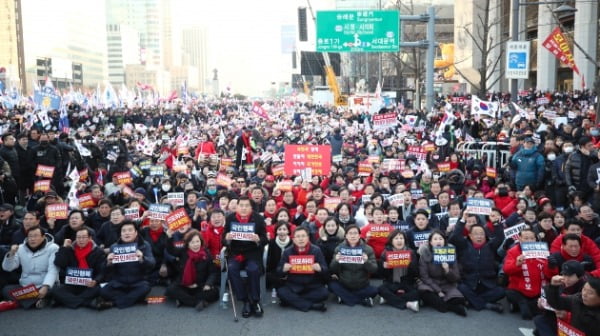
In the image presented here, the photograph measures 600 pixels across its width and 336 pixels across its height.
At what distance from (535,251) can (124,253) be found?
16.3 feet

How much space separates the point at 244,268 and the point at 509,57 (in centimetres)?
1047

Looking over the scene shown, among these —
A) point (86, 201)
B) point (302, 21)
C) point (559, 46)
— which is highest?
point (302, 21)

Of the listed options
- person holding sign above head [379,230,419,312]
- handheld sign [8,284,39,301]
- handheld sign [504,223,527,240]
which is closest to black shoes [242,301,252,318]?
person holding sign above head [379,230,419,312]

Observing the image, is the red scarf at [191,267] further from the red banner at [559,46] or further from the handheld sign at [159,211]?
the red banner at [559,46]

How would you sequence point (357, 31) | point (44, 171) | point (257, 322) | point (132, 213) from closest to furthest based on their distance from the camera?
point (257, 322) → point (132, 213) → point (44, 171) → point (357, 31)

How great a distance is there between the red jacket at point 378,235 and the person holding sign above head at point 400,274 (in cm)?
74

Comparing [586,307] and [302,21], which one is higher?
[302,21]

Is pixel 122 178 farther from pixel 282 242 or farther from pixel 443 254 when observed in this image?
pixel 443 254

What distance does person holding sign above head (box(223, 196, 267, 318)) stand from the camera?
23.5 ft

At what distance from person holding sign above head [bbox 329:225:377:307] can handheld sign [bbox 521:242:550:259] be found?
178cm

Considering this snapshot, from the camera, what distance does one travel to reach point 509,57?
14828mm

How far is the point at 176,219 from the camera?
791 cm

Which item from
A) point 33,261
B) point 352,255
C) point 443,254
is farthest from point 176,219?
point 443,254

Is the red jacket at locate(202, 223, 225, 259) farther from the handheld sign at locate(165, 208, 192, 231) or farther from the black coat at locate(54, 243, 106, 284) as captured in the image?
the black coat at locate(54, 243, 106, 284)
